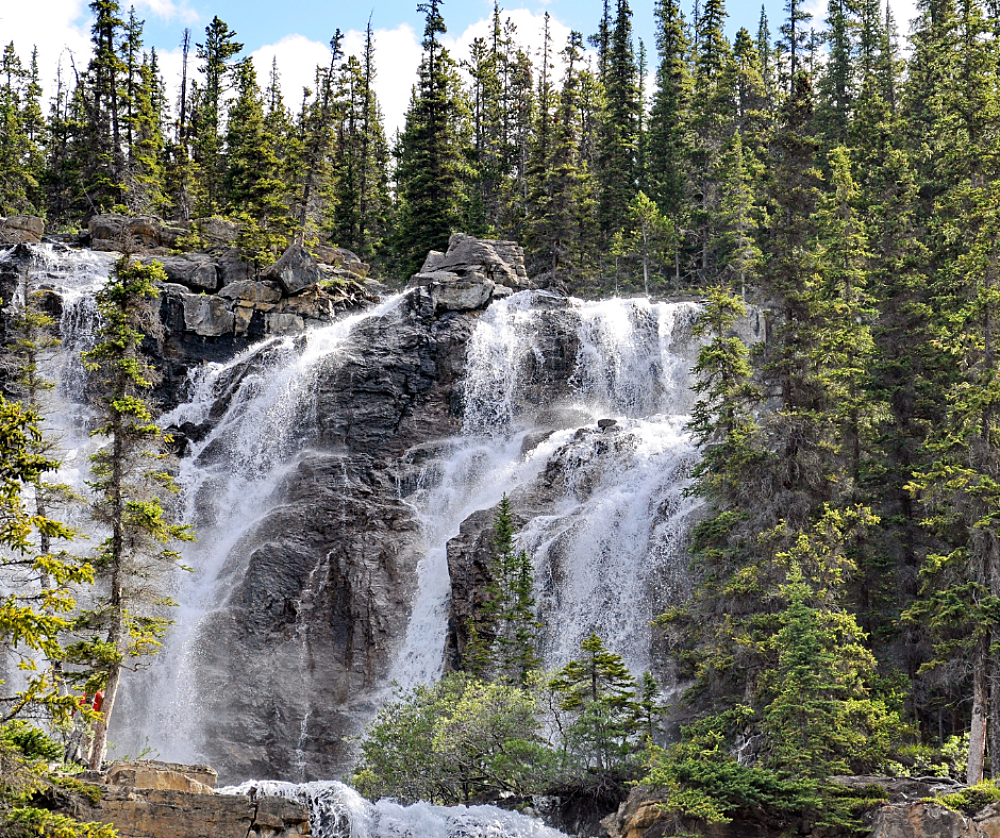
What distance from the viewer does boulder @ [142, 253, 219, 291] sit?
48.8m

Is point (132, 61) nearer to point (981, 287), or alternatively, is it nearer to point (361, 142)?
point (361, 142)

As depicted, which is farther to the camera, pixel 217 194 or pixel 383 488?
pixel 217 194

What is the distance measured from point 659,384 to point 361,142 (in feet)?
123

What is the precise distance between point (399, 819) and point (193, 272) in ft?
113

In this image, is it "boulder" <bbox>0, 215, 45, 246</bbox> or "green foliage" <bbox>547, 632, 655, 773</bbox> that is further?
"boulder" <bbox>0, 215, 45, 246</bbox>

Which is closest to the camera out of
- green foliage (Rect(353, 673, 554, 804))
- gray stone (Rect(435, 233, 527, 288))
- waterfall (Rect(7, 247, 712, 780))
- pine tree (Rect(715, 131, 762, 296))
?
green foliage (Rect(353, 673, 554, 804))

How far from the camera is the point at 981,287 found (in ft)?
81.6

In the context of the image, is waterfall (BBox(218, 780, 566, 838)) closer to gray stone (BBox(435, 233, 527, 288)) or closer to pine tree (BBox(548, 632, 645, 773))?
pine tree (BBox(548, 632, 645, 773))

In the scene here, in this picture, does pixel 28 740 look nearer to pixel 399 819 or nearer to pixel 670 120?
pixel 399 819

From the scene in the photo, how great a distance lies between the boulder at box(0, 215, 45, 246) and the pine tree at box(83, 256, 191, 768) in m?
27.6

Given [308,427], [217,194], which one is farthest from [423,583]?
[217,194]

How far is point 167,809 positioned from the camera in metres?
17.2

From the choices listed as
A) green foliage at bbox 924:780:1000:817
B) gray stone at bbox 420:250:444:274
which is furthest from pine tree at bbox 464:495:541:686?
gray stone at bbox 420:250:444:274

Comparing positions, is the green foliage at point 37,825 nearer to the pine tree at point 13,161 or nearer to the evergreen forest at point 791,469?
the evergreen forest at point 791,469
